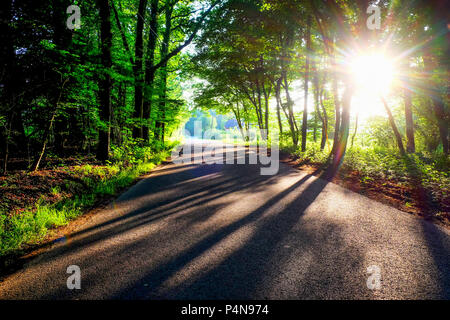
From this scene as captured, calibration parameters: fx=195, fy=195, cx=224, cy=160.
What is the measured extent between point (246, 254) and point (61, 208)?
392 cm

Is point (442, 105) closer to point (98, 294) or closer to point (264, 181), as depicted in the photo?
point (264, 181)

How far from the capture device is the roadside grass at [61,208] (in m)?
2.94

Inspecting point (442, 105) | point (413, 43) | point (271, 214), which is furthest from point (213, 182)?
point (442, 105)

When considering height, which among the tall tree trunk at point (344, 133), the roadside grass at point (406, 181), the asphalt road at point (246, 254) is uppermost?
the tall tree trunk at point (344, 133)

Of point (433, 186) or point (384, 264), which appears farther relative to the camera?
point (433, 186)

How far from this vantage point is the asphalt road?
6.70 feet

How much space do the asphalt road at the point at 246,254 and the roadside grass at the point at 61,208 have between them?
17.0 inches

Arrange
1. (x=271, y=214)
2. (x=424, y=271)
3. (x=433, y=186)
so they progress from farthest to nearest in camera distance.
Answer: (x=433, y=186)
(x=271, y=214)
(x=424, y=271)

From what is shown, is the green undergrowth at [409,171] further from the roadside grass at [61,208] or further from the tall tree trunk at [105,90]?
the tall tree trunk at [105,90]

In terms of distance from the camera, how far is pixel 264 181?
6684mm

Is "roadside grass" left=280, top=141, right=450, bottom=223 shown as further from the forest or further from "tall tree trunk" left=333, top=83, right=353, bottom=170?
"tall tree trunk" left=333, top=83, right=353, bottom=170


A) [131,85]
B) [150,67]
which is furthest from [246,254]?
[150,67]

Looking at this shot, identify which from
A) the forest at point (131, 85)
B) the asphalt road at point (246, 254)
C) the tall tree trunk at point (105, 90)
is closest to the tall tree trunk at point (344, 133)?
the forest at point (131, 85)
